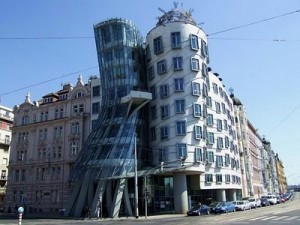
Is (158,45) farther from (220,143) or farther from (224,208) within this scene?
(224,208)

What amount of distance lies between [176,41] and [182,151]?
1686 centimetres

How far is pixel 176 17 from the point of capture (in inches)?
2244

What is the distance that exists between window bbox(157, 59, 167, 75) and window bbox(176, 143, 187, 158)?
1172 centimetres

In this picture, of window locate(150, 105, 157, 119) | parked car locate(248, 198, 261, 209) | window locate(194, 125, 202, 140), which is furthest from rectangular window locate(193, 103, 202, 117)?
parked car locate(248, 198, 261, 209)

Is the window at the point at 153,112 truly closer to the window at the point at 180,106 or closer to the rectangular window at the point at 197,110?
the window at the point at 180,106

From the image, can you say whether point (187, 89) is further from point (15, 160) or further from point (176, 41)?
point (15, 160)

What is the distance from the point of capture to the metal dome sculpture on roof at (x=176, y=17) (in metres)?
56.7

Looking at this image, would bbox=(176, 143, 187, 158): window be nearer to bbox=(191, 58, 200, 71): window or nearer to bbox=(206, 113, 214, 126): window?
bbox=(206, 113, 214, 126): window

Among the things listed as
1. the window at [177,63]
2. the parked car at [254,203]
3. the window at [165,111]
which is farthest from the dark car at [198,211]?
the window at [177,63]

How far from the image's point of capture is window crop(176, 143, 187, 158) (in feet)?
162

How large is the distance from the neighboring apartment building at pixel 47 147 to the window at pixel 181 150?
18.6 m

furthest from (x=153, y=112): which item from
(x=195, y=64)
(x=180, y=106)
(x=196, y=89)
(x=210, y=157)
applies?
(x=210, y=157)

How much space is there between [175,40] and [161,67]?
4.59m

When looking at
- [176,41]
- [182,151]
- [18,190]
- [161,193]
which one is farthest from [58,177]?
[176,41]
